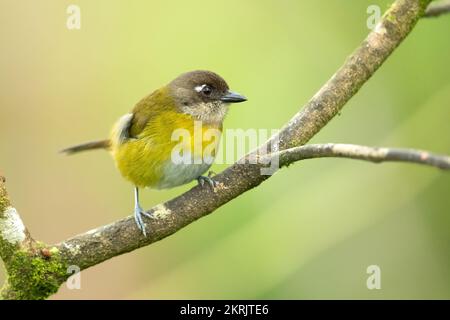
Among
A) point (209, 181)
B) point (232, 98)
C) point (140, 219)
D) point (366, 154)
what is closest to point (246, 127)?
point (232, 98)

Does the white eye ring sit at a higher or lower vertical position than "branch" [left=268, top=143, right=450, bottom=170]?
higher

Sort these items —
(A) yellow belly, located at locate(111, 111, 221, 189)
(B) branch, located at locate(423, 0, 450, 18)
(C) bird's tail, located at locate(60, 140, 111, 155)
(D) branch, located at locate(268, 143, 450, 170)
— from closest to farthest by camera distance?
(D) branch, located at locate(268, 143, 450, 170)
(B) branch, located at locate(423, 0, 450, 18)
(A) yellow belly, located at locate(111, 111, 221, 189)
(C) bird's tail, located at locate(60, 140, 111, 155)

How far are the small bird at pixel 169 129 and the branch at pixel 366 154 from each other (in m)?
1.00

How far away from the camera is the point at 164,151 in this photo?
13.5 ft

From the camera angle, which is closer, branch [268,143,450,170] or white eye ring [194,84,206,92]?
branch [268,143,450,170]

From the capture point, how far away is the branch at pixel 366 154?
2.15 meters

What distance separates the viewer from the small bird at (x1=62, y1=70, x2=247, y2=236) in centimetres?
408

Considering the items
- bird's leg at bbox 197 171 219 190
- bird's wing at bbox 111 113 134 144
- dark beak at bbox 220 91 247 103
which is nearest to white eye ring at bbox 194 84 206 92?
dark beak at bbox 220 91 247 103

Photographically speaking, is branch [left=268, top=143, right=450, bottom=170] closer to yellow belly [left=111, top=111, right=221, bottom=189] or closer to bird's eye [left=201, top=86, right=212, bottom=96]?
yellow belly [left=111, top=111, right=221, bottom=189]

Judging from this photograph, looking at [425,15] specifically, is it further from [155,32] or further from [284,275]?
[155,32]

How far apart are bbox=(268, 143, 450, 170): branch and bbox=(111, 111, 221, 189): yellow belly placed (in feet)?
3.13

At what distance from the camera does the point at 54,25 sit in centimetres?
662

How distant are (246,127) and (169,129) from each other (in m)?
1.52
